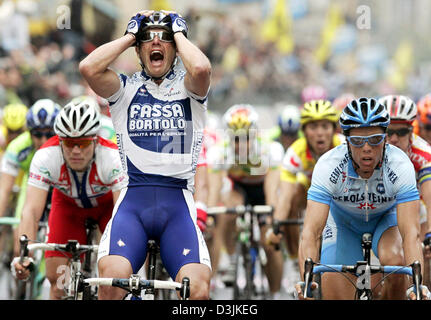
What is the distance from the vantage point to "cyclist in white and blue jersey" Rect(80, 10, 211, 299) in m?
6.21

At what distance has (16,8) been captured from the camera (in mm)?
20422

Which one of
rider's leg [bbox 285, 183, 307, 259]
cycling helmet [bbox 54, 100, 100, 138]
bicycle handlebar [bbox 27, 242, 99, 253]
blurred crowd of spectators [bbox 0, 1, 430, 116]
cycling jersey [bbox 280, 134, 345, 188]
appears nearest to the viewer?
bicycle handlebar [bbox 27, 242, 99, 253]

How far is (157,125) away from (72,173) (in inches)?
68.0

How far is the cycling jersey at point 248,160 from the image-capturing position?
11.5 m

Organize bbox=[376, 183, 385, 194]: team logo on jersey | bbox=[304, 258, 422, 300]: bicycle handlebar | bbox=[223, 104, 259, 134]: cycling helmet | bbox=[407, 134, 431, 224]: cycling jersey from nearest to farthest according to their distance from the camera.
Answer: bbox=[304, 258, 422, 300]: bicycle handlebar
bbox=[376, 183, 385, 194]: team logo on jersey
bbox=[407, 134, 431, 224]: cycling jersey
bbox=[223, 104, 259, 134]: cycling helmet

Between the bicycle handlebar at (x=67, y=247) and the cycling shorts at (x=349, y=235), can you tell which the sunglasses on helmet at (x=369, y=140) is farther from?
the bicycle handlebar at (x=67, y=247)

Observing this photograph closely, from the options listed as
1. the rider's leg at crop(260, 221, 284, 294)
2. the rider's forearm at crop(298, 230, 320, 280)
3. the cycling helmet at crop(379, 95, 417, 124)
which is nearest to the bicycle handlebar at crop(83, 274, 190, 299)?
the rider's forearm at crop(298, 230, 320, 280)

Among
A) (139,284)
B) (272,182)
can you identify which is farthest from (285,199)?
(139,284)

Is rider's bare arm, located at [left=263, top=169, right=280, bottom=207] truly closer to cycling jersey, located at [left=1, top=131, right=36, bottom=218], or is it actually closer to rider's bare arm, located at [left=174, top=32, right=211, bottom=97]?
cycling jersey, located at [left=1, top=131, right=36, bottom=218]

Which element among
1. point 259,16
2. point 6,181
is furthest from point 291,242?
→ point 259,16

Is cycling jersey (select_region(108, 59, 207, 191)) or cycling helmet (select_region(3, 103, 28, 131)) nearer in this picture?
cycling jersey (select_region(108, 59, 207, 191))

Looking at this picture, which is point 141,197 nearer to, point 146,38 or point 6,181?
point 146,38

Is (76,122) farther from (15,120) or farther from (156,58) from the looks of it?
(15,120)

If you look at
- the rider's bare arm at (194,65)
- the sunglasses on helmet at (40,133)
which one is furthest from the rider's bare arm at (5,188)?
the rider's bare arm at (194,65)
